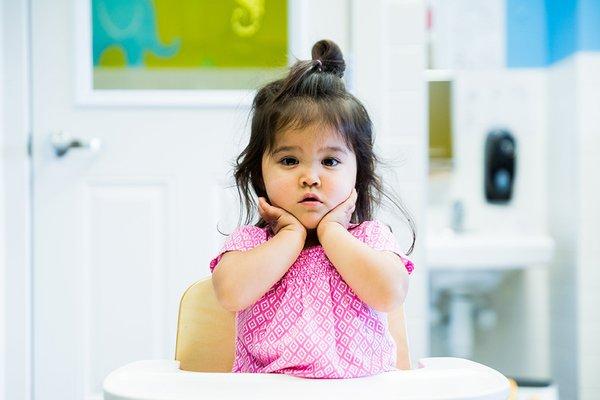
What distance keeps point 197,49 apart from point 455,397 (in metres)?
1.65

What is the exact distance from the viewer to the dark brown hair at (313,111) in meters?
1.19

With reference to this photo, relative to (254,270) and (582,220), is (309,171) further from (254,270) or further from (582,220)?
(582,220)

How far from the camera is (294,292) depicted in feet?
3.82

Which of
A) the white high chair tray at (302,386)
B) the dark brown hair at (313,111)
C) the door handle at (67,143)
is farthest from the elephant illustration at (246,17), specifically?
the white high chair tray at (302,386)

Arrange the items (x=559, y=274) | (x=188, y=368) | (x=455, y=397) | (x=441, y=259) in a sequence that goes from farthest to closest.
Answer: (x=559, y=274) < (x=441, y=259) < (x=188, y=368) < (x=455, y=397)

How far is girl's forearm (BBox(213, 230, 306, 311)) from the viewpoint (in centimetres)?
111

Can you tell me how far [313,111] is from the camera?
3.90 feet

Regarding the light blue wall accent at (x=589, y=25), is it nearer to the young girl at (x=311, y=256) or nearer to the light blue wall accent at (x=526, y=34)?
the light blue wall accent at (x=526, y=34)

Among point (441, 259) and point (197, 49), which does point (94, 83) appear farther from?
point (441, 259)

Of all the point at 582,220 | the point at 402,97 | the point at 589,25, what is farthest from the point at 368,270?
the point at 589,25

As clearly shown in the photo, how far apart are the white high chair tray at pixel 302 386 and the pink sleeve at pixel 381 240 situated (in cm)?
24

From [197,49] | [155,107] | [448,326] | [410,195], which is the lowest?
[448,326]

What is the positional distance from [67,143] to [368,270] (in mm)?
1355

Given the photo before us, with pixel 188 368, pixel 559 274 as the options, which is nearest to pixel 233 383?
pixel 188 368
